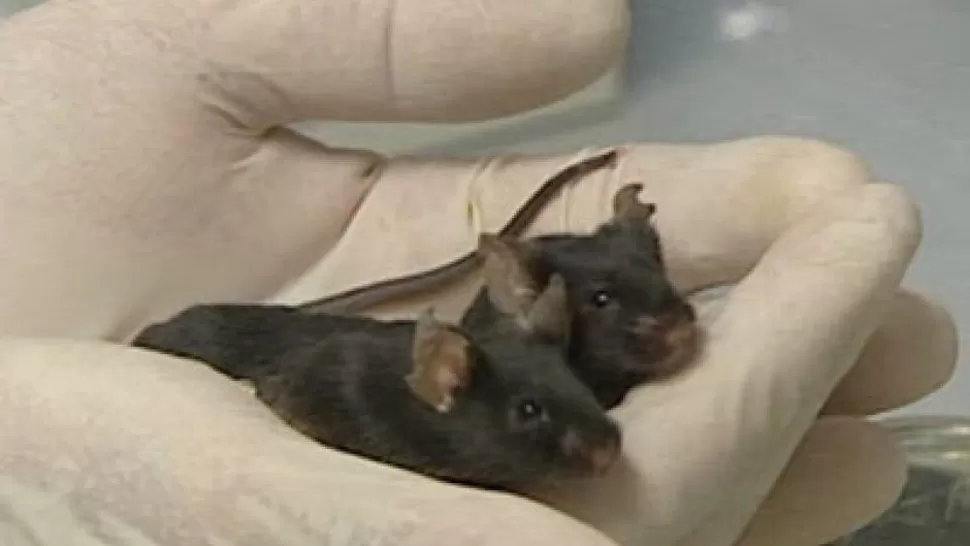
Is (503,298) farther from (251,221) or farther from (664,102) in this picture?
(664,102)

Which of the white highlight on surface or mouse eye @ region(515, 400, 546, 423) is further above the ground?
mouse eye @ region(515, 400, 546, 423)

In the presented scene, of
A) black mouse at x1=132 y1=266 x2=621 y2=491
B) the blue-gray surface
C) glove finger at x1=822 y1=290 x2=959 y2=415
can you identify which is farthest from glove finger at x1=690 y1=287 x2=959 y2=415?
the blue-gray surface

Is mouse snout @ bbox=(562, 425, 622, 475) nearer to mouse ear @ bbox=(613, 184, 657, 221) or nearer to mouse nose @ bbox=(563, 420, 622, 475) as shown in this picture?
mouse nose @ bbox=(563, 420, 622, 475)

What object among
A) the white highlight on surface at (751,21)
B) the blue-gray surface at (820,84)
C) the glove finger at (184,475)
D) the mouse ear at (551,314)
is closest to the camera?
the glove finger at (184,475)

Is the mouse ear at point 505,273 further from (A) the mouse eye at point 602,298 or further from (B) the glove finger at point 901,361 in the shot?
(B) the glove finger at point 901,361

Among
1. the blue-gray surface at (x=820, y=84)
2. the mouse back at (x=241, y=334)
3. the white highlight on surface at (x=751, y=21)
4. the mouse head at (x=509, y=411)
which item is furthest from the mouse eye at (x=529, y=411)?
the white highlight on surface at (x=751, y=21)

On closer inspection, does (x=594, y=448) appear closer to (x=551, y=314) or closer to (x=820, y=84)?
(x=551, y=314)

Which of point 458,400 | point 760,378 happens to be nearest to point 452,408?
point 458,400
